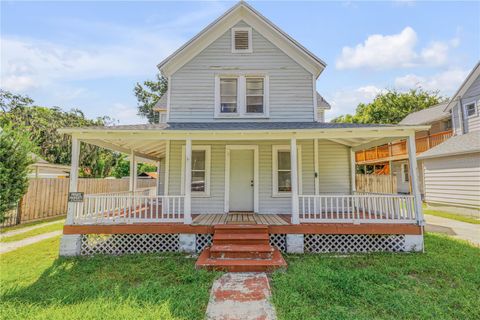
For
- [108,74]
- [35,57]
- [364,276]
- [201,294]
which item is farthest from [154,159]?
[364,276]

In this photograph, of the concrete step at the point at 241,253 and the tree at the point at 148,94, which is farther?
the tree at the point at 148,94

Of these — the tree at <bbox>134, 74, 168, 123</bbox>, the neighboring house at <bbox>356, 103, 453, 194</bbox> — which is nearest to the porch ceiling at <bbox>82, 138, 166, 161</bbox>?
the neighboring house at <bbox>356, 103, 453, 194</bbox>

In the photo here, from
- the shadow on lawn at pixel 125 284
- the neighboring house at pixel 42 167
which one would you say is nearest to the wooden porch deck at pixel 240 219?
the shadow on lawn at pixel 125 284

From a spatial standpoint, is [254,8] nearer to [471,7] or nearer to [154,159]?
[154,159]

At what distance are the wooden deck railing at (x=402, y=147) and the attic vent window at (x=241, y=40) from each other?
1361 centimetres

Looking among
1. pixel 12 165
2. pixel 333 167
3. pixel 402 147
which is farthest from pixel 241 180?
pixel 402 147

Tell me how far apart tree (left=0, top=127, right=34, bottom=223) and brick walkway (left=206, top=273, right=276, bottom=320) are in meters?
6.18

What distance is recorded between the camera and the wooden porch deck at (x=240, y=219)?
648 centimetres

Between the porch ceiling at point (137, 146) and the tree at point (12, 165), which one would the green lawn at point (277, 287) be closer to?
the tree at point (12, 165)

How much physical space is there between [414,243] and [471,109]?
1218cm

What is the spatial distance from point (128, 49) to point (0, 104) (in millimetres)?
22120

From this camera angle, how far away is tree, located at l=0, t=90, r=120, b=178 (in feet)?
73.4

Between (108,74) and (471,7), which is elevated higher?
(471,7)

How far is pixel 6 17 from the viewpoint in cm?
750
